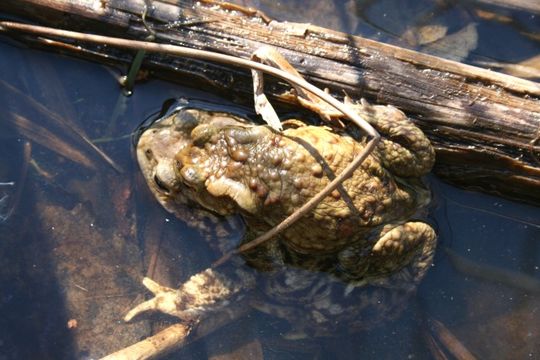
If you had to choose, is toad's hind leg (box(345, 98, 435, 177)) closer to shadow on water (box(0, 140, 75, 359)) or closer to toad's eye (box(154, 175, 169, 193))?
toad's eye (box(154, 175, 169, 193))

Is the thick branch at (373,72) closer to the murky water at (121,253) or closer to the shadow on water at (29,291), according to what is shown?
the murky water at (121,253)

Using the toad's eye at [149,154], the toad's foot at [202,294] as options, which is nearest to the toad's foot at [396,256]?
the toad's foot at [202,294]

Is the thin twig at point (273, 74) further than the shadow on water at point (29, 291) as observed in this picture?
No

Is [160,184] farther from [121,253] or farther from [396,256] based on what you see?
[396,256]

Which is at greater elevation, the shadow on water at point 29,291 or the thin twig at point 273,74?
the thin twig at point 273,74

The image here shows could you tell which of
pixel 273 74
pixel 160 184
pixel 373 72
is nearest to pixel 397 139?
pixel 373 72

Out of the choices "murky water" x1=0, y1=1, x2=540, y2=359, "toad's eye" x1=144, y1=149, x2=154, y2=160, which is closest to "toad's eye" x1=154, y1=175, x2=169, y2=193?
"toad's eye" x1=144, y1=149, x2=154, y2=160

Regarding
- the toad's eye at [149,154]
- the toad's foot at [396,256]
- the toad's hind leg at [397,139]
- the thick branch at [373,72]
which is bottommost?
the toad's foot at [396,256]

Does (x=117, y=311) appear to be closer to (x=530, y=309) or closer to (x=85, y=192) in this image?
(x=85, y=192)

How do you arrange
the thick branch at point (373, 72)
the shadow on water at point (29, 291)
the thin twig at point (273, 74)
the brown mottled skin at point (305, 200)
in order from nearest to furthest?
the thin twig at point (273, 74), the brown mottled skin at point (305, 200), the thick branch at point (373, 72), the shadow on water at point (29, 291)
